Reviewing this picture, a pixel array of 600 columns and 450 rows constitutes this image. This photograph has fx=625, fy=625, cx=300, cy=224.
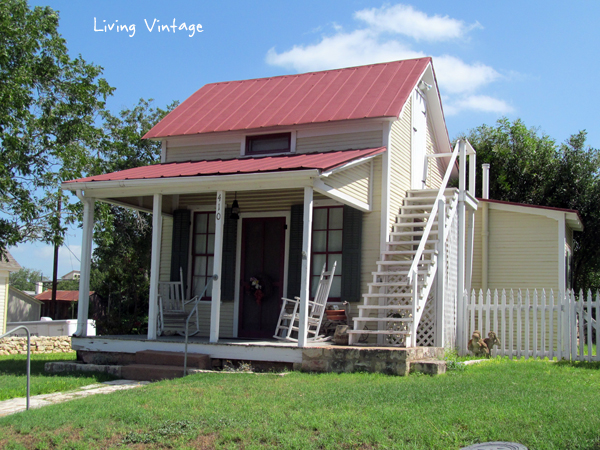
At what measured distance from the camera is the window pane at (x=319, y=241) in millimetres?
11172

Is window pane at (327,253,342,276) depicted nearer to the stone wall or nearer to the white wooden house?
the white wooden house

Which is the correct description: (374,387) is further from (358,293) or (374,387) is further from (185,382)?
(358,293)

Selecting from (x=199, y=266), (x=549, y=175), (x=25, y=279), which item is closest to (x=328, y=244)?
(x=199, y=266)

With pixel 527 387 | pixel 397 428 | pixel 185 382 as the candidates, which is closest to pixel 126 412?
pixel 185 382

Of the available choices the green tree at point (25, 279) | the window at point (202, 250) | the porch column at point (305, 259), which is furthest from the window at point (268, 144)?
the green tree at point (25, 279)

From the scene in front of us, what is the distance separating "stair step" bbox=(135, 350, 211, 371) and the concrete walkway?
63 centimetres

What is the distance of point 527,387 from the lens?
6961mm

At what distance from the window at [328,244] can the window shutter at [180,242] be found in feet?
8.38

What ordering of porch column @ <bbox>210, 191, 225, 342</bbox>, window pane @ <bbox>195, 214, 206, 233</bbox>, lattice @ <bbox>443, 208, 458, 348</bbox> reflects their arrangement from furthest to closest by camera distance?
1. window pane @ <bbox>195, 214, 206, 233</bbox>
2. lattice @ <bbox>443, 208, 458, 348</bbox>
3. porch column @ <bbox>210, 191, 225, 342</bbox>

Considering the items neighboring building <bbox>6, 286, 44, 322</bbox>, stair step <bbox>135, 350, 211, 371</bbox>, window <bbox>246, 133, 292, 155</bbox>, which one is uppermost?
window <bbox>246, 133, 292, 155</bbox>

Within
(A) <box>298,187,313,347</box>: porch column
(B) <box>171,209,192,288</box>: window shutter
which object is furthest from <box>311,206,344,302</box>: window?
(B) <box>171,209,192,288</box>: window shutter

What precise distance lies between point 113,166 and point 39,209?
5873mm

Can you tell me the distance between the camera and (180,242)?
12.1 m

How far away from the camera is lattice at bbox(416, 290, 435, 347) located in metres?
10.1
